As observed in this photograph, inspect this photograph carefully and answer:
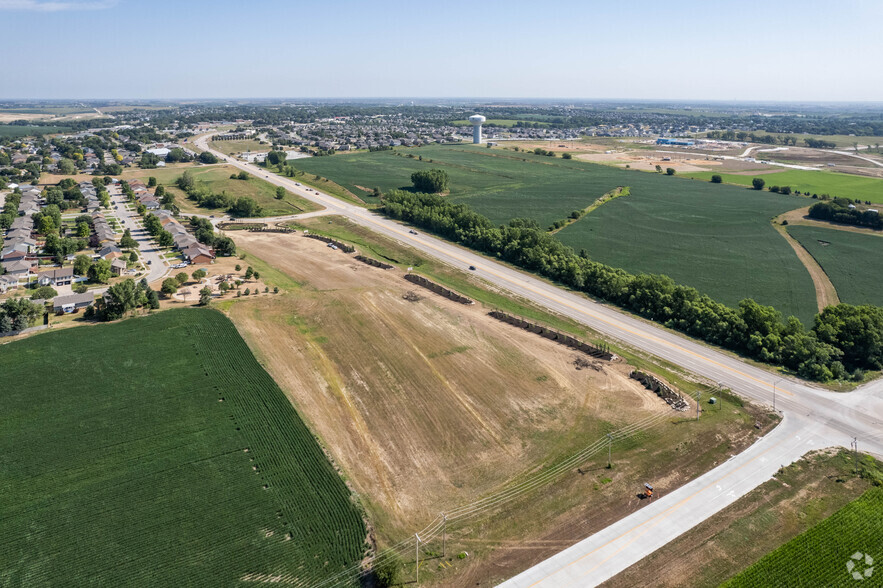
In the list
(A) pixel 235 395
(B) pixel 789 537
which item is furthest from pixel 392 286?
(B) pixel 789 537

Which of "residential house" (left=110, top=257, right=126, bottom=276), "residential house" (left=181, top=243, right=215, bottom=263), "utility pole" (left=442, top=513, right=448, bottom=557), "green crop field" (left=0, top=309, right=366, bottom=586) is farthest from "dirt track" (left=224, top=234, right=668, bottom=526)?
"residential house" (left=110, top=257, right=126, bottom=276)

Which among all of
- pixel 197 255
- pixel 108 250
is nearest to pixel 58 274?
pixel 108 250

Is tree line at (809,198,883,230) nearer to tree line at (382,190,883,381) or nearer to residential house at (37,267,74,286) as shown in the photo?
tree line at (382,190,883,381)

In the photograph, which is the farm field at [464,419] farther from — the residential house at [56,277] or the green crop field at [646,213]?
the green crop field at [646,213]

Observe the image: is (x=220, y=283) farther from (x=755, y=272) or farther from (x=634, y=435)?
(x=755, y=272)

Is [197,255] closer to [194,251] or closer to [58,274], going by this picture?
[194,251]

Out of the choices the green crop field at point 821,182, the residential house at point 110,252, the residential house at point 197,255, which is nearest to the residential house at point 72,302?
the residential house at point 110,252

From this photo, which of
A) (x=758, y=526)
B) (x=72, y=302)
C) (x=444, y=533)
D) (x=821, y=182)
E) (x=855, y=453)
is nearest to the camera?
(x=444, y=533)
